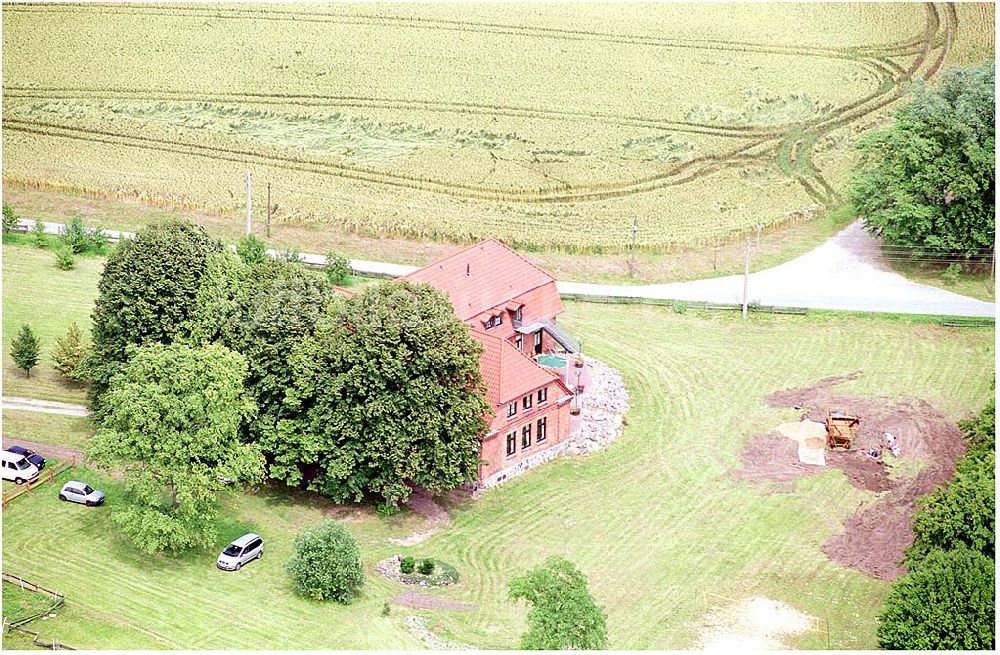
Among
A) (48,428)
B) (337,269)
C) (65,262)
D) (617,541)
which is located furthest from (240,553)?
(65,262)

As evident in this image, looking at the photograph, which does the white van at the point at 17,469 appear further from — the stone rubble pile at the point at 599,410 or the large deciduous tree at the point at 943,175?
the large deciduous tree at the point at 943,175

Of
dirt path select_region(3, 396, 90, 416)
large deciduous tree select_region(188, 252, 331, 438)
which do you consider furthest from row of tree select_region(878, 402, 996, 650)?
dirt path select_region(3, 396, 90, 416)

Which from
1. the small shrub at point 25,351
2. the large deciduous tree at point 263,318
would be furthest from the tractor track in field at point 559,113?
the large deciduous tree at point 263,318

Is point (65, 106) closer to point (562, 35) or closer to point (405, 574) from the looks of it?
point (562, 35)

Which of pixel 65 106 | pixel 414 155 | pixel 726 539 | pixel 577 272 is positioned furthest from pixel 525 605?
pixel 65 106

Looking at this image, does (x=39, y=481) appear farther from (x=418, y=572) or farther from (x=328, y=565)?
(x=418, y=572)

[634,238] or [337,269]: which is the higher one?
[634,238]

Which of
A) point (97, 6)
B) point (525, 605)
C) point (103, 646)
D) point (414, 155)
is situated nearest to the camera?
point (103, 646)

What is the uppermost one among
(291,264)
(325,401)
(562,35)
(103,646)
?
(562,35)
